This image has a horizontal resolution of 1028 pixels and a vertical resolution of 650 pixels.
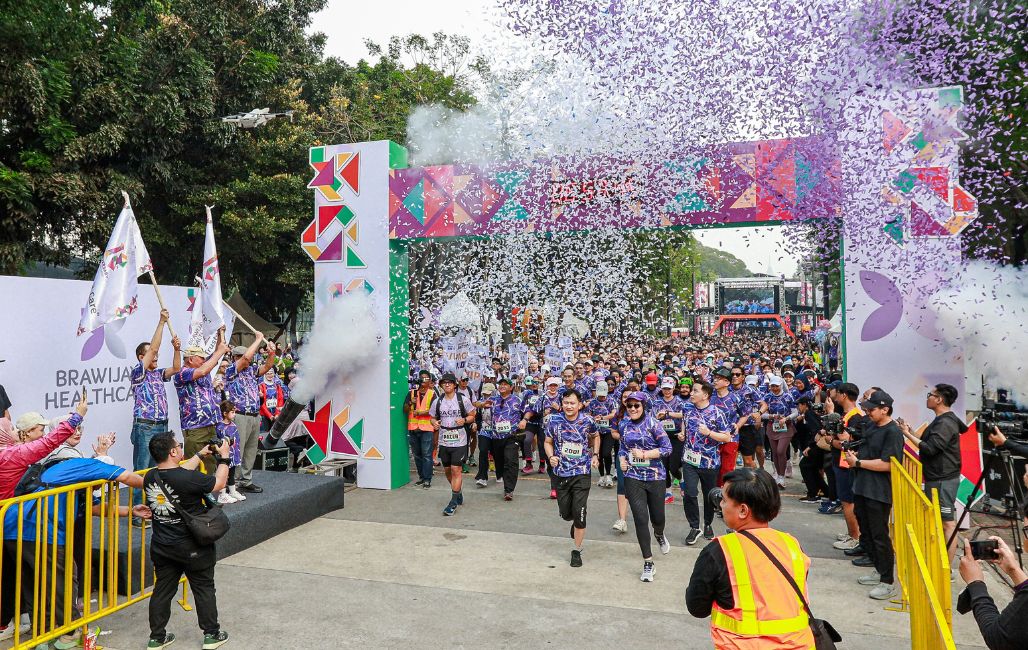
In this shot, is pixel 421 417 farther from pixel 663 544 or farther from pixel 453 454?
pixel 663 544

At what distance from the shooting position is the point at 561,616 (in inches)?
221

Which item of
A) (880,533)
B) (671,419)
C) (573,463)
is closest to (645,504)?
(573,463)

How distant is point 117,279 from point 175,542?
13.4 ft

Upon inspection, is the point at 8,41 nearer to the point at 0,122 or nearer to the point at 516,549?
the point at 0,122

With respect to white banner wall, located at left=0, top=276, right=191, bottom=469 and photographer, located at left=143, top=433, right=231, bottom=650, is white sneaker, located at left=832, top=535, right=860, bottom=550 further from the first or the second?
white banner wall, located at left=0, top=276, right=191, bottom=469

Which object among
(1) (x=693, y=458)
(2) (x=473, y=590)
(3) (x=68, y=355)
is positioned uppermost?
(3) (x=68, y=355)

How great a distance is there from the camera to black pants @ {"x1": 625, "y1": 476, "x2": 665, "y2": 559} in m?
6.61

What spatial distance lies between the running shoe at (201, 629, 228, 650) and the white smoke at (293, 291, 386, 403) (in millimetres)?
5453

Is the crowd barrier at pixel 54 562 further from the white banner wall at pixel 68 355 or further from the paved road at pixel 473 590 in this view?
the white banner wall at pixel 68 355

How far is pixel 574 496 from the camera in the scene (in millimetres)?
7098

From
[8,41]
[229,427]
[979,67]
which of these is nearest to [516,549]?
[229,427]

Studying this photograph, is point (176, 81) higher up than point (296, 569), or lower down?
higher up

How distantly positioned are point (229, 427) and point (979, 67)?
9196 millimetres

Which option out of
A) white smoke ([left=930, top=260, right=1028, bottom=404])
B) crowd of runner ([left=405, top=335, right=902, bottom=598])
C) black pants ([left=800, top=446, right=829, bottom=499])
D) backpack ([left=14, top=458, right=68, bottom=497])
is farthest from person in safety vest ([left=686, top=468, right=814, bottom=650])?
black pants ([left=800, top=446, right=829, bottom=499])
